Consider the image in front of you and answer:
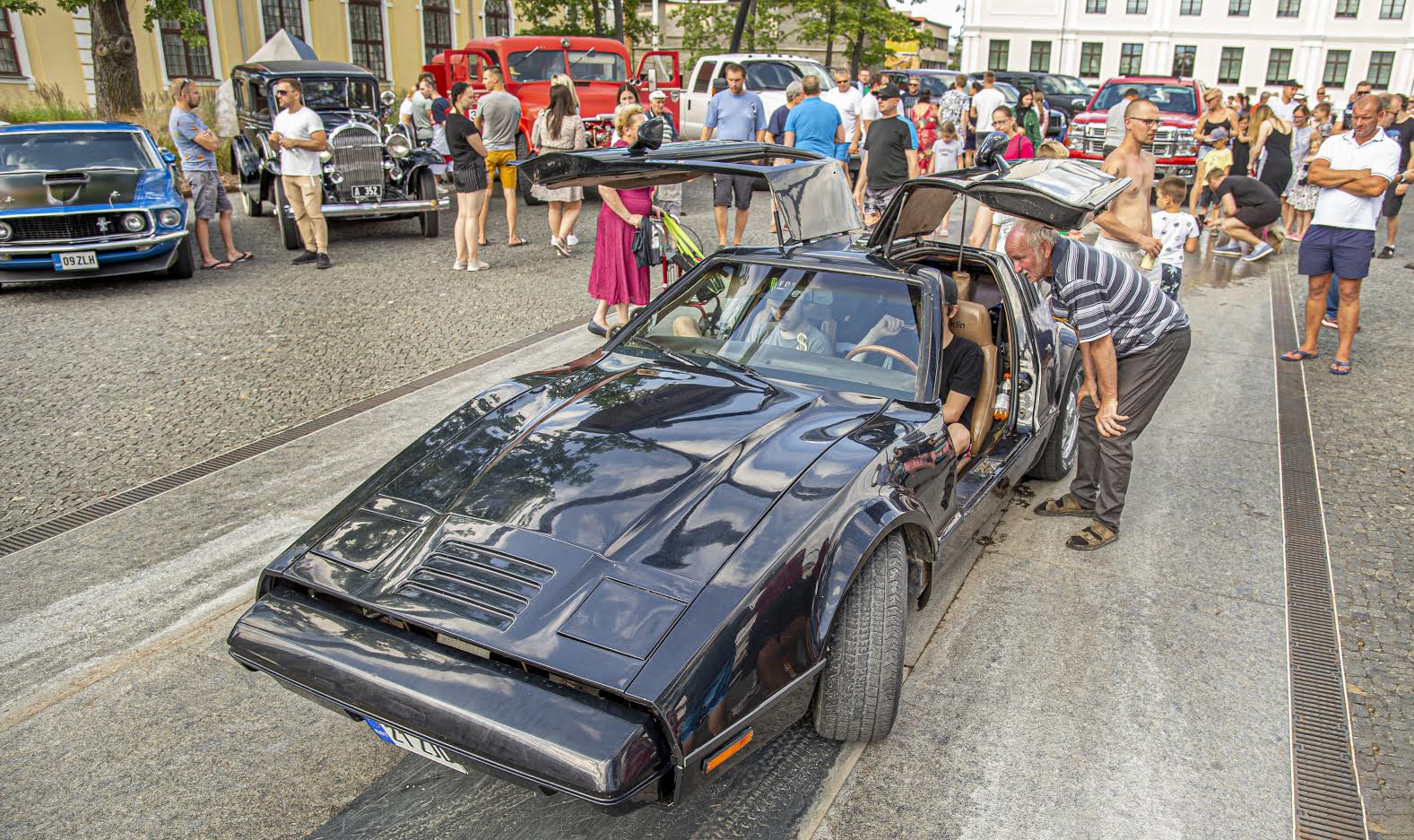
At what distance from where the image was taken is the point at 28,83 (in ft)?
69.3

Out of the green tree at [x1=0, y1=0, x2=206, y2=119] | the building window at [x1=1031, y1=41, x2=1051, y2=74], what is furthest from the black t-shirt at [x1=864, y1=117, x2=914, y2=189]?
the building window at [x1=1031, y1=41, x2=1051, y2=74]

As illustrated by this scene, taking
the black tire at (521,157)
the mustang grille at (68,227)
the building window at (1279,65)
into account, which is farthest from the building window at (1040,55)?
the mustang grille at (68,227)

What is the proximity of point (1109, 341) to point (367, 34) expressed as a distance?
2904cm

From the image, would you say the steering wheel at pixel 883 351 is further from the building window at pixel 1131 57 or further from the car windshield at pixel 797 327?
the building window at pixel 1131 57

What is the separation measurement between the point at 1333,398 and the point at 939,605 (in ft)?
15.0

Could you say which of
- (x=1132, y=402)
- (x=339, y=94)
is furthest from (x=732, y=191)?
(x=1132, y=402)

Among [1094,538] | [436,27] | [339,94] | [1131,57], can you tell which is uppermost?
[1131,57]

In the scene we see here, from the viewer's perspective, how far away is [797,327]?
4070mm

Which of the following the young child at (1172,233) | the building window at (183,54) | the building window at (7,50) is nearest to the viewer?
the young child at (1172,233)

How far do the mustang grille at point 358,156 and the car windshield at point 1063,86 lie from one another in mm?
22310

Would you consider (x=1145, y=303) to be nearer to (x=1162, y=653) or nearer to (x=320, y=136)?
(x=1162, y=653)

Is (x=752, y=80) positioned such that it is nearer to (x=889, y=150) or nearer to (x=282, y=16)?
(x=889, y=150)

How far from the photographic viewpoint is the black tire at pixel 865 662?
9.59 feet

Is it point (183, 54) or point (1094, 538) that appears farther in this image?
point (183, 54)
